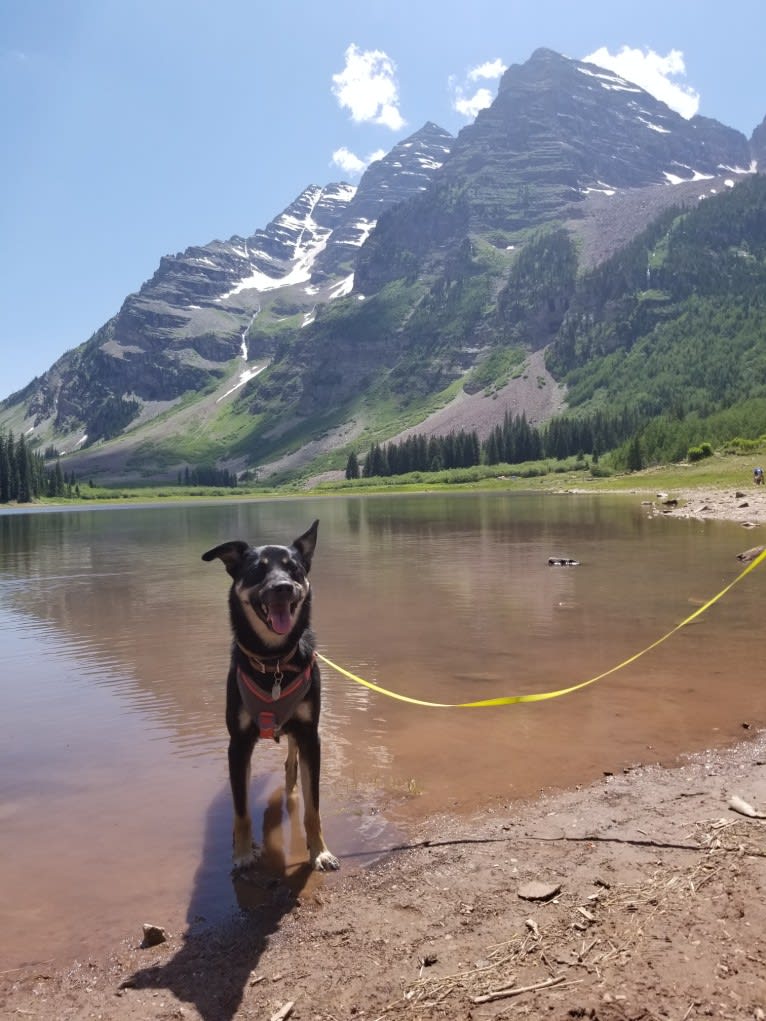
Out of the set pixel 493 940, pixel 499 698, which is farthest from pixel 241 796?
pixel 499 698

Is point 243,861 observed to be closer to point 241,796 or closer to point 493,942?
point 241,796

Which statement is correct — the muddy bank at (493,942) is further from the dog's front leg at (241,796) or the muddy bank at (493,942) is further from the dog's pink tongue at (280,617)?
the dog's pink tongue at (280,617)

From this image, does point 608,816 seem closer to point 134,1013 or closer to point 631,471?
point 134,1013

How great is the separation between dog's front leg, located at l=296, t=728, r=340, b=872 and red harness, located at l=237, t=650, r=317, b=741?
0.34 m

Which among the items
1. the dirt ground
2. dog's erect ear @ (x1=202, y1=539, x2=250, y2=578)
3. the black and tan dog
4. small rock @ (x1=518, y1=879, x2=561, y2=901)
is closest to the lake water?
the black and tan dog

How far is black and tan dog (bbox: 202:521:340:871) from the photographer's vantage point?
6438 mm

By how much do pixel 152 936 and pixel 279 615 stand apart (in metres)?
2.63

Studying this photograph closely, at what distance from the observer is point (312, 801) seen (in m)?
6.54

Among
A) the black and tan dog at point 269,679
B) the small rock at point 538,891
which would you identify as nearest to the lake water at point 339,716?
the black and tan dog at point 269,679

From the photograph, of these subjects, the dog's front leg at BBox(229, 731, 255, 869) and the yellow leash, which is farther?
the yellow leash

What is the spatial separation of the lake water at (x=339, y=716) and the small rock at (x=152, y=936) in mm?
279

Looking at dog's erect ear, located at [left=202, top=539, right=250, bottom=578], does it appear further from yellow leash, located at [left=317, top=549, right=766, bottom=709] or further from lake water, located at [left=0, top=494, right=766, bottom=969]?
lake water, located at [left=0, top=494, right=766, bottom=969]

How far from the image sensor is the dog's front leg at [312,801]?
636 cm

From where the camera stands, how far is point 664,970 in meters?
4.06
